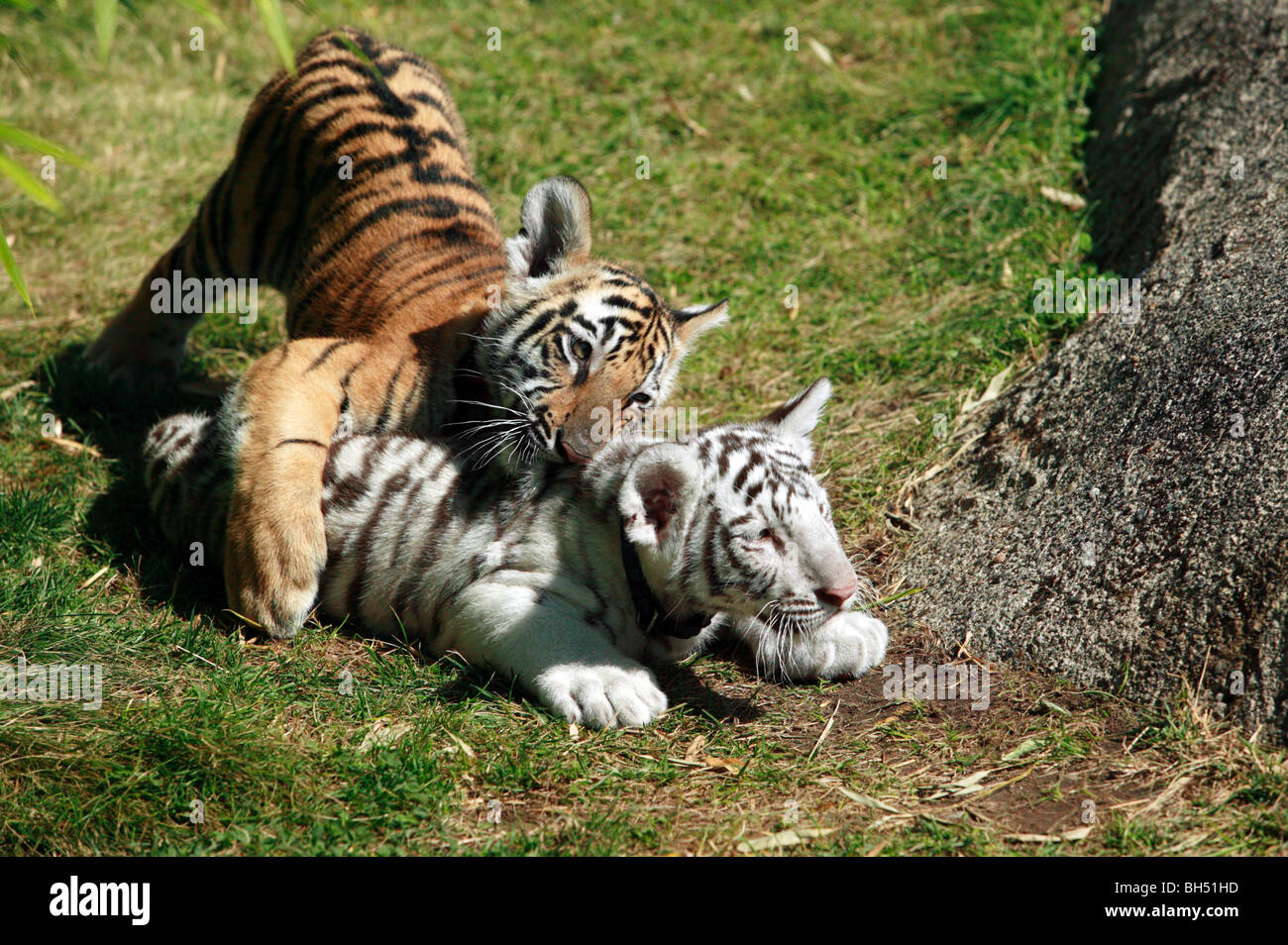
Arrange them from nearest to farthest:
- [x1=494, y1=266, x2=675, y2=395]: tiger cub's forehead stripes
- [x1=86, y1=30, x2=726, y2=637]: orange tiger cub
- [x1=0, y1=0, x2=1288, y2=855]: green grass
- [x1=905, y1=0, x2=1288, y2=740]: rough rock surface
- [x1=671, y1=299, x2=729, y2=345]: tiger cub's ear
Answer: [x1=0, y1=0, x2=1288, y2=855]: green grass
[x1=905, y1=0, x2=1288, y2=740]: rough rock surface
[x1=86, y1=30, x2=726, y2=637]: orange tiger cub
[x1=494, y1=266, x2=675, y2=395]: tiger cub's forehead stripes
[x1=671, y1=299, x2=729, y2=345]: tiger cub's ear

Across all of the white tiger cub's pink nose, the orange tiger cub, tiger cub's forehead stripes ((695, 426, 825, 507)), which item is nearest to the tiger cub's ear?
the orange tiger cub

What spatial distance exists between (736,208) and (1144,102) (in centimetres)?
196

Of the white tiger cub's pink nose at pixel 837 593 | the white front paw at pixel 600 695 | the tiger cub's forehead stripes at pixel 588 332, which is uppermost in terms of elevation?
the tiger cub's forehead stripes at pixel 588 332

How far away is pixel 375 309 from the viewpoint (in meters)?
4.05

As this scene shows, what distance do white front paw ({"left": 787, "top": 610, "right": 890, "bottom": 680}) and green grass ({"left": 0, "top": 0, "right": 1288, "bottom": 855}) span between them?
6cm

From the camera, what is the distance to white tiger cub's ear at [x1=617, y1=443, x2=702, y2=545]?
302 centimetres

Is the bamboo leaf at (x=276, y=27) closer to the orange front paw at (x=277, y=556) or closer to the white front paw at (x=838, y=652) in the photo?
the orange front paw at (x=277, y=556)

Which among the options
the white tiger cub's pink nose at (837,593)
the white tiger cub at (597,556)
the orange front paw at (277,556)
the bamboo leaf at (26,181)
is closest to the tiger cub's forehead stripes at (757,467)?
the white tiger cub at (597,556)

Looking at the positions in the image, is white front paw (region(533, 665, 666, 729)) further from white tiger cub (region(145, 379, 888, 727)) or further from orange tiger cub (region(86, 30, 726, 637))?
orange tiger cub (region(86, 30, 726, 637))

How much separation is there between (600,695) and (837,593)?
2.17 feet

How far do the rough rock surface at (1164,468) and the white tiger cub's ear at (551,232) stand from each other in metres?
1.47

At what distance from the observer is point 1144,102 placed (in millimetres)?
5242

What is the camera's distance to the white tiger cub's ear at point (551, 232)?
3.79 meters

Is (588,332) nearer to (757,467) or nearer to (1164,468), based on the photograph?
(757,467)
